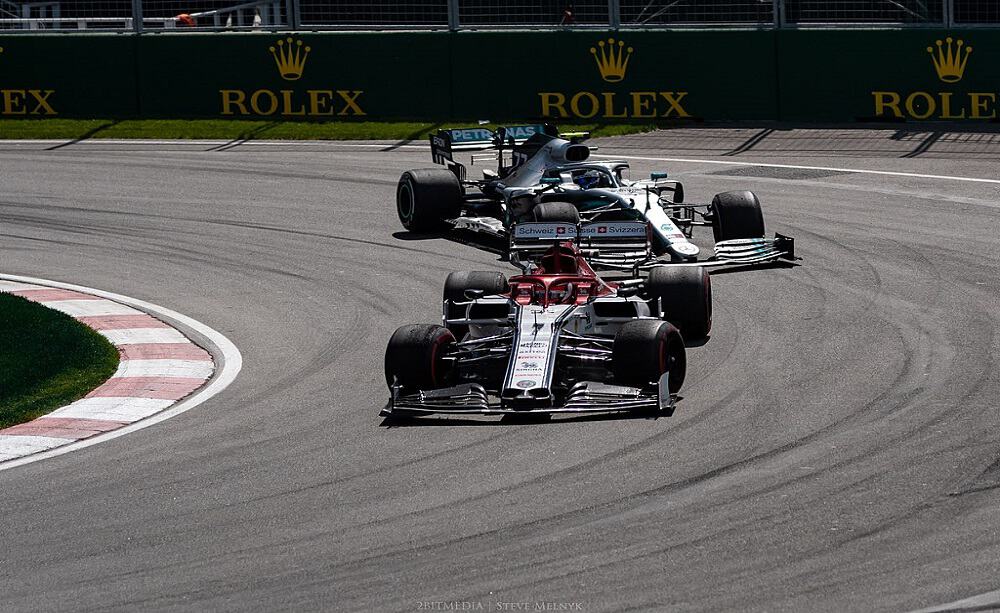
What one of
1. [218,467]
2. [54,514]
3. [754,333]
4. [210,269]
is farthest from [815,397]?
[210,269]

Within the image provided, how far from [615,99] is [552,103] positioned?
3.95ft

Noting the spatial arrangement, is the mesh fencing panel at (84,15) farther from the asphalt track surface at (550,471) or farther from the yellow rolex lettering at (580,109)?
the asphalt track surface at (550,471)

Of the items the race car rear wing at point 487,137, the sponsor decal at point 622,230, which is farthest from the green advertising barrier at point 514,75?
the sponsor decal at point 622,230

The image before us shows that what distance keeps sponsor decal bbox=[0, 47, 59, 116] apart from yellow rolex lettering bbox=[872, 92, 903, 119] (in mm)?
15863

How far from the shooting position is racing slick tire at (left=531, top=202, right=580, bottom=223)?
53.2 ft

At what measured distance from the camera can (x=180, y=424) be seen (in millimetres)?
11016

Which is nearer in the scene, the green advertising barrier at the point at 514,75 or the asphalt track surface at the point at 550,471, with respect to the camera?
the asphalt track surface at the point at 550,471

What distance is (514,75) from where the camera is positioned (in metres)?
28.3

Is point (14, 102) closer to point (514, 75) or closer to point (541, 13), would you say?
point (514, 75)

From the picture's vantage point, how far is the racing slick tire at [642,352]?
1073 centimetres

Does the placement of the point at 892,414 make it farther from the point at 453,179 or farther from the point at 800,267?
the point at 453,179

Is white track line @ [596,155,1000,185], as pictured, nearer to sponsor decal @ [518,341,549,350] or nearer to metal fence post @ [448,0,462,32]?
metal fence post @ [448,0,462,32]

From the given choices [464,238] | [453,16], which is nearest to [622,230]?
[464,238]

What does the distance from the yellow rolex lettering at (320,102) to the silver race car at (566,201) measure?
9.54 meters
